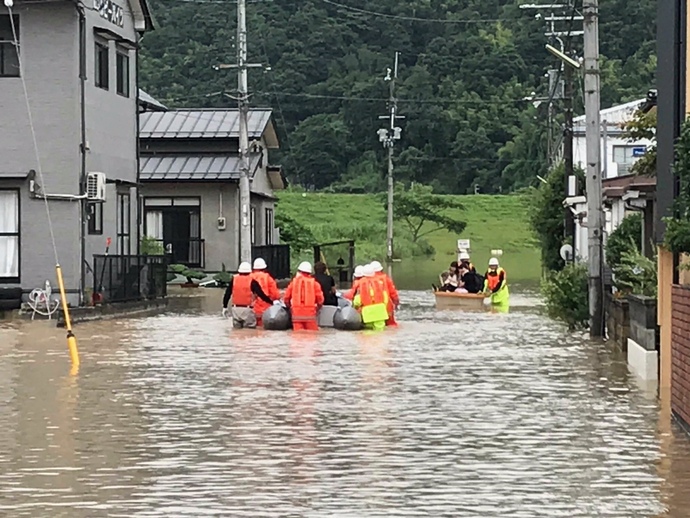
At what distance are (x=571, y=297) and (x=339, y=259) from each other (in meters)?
32.6

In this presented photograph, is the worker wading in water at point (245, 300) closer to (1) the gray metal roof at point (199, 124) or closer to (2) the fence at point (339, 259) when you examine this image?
(2) the fence at point (339, 259)

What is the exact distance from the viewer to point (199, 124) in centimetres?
5859

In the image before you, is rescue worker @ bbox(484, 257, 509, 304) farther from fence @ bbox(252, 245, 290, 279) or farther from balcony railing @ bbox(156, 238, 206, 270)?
balcony railing @ bbox(156, 238, 206, 270)

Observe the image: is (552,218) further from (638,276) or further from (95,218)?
(638,276)

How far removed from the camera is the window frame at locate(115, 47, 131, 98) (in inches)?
1582

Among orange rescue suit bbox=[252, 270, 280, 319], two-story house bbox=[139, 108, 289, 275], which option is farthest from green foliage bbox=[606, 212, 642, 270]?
two-story house bbox=[139, 108, 289, 275]

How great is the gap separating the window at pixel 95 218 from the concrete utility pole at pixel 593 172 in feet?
47.0

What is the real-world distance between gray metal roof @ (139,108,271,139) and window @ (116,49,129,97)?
15.8 metres

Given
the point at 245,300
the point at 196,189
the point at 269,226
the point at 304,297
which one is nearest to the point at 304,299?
the point at 304,297

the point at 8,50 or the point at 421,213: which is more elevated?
the point at 8,50

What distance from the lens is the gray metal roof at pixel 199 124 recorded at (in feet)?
189

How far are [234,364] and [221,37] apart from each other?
261 ft

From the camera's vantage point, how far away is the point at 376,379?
20.0 m

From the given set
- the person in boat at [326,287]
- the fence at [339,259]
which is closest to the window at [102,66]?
the person in boat at [326,287]
